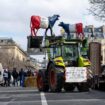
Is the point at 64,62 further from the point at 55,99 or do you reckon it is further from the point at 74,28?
the point at 55,99

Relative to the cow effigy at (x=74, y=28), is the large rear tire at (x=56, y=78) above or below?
below

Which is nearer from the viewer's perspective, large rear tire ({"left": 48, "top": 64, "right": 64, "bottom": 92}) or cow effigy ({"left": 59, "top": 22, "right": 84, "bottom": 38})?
large rear tire ({"left": 48, "top": 64, "right": 64, "bottom": 92})

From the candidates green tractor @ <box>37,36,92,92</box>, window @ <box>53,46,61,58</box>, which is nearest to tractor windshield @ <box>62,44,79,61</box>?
green tractor @ <box>37,36,92,92</box>

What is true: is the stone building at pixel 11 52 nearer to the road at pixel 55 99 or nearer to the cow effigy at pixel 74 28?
the cow effigy at pixel 74 28

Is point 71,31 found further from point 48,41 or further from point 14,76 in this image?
point 14,76

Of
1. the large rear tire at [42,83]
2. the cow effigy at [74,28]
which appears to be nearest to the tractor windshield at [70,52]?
the cow effigy at [74,28]

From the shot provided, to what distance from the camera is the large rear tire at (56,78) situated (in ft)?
94.7

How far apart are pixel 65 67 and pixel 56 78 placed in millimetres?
778

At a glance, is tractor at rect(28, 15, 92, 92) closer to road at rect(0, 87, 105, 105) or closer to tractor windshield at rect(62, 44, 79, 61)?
tractor windshield at rect(62, 44, 79, 61)

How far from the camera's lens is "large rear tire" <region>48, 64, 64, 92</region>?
28875 mm

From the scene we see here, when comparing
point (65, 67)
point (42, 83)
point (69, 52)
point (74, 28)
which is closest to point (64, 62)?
point (65, 67)

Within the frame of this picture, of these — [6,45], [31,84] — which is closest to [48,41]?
[31,84]

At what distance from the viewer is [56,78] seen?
28906mm

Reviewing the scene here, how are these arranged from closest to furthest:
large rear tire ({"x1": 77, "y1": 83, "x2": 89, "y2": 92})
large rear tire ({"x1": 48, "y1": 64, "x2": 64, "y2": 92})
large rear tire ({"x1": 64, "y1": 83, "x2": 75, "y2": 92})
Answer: large rear tire ({"x1": 48, "y1": 64, "x2": 64, "y2": 92}) → large rear tire ({"x1": 77, "y1": 83, "x2": 89, "y2": 92}) → large rear tire ({"x1": 64, "y1": 83, "x2": 75, "y2": 92})
